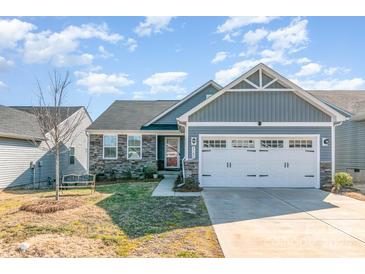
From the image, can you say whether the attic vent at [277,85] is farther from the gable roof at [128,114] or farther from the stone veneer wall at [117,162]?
the gable roof at [128,114]

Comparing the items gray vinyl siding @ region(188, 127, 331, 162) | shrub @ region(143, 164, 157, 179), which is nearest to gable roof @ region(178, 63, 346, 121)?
gray vinyl siding @ region(188, 127, 331, 162)

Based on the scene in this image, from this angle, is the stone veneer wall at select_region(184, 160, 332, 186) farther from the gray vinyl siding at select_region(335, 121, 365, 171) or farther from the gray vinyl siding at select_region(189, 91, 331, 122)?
the gray vinyl siding at select_region(335, 121, 365, 171)

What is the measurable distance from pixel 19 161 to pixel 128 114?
7.15 meters

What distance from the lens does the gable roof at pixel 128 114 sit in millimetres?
19188

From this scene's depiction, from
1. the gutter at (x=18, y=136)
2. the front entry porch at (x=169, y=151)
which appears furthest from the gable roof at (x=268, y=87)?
the gutter at (x=18, y=136)

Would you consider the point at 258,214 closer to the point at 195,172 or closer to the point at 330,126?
the point at 195,172

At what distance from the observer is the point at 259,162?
14117 mm

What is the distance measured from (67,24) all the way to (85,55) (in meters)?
3.77

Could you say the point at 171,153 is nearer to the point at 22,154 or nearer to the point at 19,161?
the point at 22,154

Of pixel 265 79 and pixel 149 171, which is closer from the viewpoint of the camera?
pixel 265 79

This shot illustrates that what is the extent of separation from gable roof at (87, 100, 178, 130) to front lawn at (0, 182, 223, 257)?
31.3 ft

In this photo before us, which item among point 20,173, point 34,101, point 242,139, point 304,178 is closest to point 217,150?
point 242,139

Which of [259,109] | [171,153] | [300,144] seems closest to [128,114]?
[171,153]

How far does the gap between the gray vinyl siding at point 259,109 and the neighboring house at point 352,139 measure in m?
3.72
